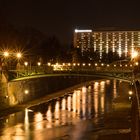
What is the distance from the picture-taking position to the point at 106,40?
615 ft

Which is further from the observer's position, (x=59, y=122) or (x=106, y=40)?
(x=106, y=40)

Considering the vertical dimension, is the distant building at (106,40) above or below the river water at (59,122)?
above

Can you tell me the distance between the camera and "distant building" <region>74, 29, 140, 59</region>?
182250 mm

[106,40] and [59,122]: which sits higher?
[106,40]

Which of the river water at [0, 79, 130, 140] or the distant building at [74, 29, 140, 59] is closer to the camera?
the river water at [0, 79, 130, 140]

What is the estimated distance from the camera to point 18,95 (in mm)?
54750

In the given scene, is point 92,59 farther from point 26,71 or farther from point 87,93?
point 26,71

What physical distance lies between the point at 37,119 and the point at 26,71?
1493 cm

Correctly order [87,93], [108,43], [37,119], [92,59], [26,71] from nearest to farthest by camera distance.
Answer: [37,119] → [26,71] → [87,93] → [92,59] → [108,43]

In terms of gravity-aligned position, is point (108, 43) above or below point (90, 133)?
above

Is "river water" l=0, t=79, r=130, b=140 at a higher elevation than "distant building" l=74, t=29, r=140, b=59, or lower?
lower

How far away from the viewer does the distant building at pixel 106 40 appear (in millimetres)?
182250

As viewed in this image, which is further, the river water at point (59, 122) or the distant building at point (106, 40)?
the distant building at point (106, 40)

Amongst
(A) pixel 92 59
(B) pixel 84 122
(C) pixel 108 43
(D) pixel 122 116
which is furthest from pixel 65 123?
(C) pixel 108 43
